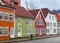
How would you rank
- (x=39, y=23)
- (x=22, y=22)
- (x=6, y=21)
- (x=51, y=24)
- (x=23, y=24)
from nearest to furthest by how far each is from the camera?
(x=6, y=21) < (x=22, y=22) < (x=23, y=24) < (x=39, y=23) < (x=51, y=24)

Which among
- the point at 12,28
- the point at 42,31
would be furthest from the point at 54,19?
the point at 12,28

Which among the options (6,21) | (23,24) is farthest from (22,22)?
(6,21)

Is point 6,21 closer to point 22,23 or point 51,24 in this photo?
point 22,23

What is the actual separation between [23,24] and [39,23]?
13.0 meters

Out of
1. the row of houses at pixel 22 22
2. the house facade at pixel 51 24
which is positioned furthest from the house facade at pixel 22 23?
the house facade at pixel 51 24

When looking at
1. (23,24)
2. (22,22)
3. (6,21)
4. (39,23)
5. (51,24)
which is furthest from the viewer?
(51,24)

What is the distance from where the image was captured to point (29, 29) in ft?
202

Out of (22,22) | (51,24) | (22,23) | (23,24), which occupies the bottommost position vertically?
(51,24)

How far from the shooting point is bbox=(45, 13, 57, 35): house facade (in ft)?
256

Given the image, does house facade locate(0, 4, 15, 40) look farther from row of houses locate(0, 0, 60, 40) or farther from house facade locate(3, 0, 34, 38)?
house facade locate(3, 0, 34, 38)

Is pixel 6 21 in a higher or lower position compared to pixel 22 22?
higher

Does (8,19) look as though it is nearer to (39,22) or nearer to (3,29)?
(3,29)

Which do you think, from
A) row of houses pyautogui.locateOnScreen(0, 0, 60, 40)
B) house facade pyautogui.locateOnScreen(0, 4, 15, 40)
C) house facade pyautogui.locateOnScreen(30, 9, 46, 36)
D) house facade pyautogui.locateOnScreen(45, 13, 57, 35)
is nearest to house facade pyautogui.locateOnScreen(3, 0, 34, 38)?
row of houses pyautogui.locateOnScreen(0, 0, 60, 40)

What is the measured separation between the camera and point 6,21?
4747 cm
